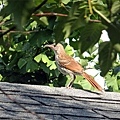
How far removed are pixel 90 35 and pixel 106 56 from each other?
0.20ft

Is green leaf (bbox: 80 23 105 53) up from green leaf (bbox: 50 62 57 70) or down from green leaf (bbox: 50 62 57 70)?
up

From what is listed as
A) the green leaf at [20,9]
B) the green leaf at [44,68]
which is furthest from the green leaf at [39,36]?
the green leaf at [44,68]

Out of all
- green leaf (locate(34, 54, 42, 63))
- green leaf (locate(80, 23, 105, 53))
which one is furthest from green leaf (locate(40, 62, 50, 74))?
green leaf (locate(80, 23, 105, 53))

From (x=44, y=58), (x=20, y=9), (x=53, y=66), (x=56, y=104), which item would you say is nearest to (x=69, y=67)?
(x=44, y=58)

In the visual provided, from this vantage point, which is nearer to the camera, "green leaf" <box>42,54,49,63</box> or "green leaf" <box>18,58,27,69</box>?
"green leaf" <box>42,54,49,63</box>

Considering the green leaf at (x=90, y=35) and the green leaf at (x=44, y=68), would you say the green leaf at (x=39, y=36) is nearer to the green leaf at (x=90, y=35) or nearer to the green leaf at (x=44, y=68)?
the green leaf at (x=90, y=35)

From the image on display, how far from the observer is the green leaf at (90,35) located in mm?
939

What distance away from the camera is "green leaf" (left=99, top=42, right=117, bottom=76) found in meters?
0.90

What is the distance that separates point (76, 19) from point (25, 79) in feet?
19.9

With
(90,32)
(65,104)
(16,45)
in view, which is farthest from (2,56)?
(90,32)

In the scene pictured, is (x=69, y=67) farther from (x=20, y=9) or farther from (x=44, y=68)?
(x=20, y=9)

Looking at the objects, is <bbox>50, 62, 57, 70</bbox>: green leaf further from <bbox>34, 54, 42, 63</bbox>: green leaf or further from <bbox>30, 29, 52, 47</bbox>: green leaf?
<bbox>30, 29, 52, 47</bbox>: green leaf

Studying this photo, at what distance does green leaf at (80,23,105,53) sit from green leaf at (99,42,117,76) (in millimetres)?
23

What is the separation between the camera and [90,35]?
95 centimetres
